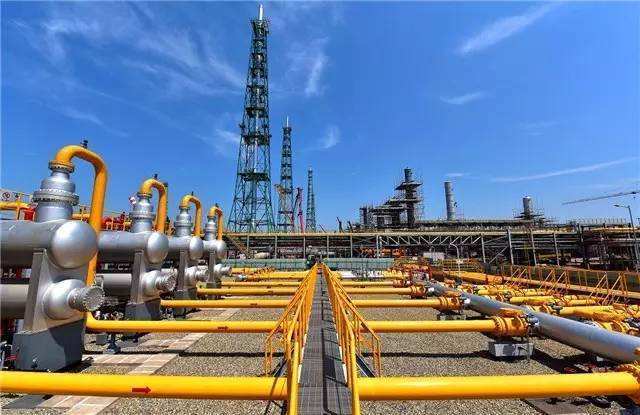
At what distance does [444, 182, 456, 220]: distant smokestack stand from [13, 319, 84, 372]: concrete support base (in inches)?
3057

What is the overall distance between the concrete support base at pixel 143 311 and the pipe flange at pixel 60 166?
3789 millimetres

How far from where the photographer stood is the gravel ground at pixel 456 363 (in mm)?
4328

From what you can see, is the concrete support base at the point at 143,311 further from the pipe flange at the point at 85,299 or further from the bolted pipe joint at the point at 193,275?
the pipe flange at the point at 85,299

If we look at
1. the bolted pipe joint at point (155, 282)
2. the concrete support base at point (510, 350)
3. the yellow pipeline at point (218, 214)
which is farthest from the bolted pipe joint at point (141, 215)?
the concrete support base at point (510, 350)

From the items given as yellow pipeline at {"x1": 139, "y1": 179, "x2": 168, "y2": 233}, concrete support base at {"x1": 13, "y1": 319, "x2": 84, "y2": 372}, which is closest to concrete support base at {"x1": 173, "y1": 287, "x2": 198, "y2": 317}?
yellow pipeline at {"x1": 139, "y1": 179, "x2": 168, "y2": 233}

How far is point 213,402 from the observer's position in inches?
179

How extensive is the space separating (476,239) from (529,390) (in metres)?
54.2

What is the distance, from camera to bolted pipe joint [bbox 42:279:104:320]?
516 centimetres

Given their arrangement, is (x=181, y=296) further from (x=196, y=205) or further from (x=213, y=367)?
(x=213, y=367)

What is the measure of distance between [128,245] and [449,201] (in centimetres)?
7795

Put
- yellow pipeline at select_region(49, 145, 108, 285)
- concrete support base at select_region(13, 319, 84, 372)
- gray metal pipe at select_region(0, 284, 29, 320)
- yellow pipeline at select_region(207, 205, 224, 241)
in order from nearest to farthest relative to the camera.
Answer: concrete support base at select_region(13, 319, 84, 372) < gray metal pipe at select_region(0, 284, 29, 320) < yellow pipeline at select_region(49, 145, 108, 285) < yellow pipeline at select_region(207, 205, 224, 241)

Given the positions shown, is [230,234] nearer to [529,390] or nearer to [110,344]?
[110,344]

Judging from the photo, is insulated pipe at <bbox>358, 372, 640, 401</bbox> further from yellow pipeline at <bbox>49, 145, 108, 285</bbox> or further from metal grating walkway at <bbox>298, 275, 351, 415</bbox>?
yellow pipeline at <bbox>49, 145, 108, 285</bbox>

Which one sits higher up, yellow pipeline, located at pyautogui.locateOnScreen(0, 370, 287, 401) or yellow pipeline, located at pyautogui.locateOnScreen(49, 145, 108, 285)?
yellow pipeline, located at pyautogui.locateOnScreen(49, 145, 108, 285)
